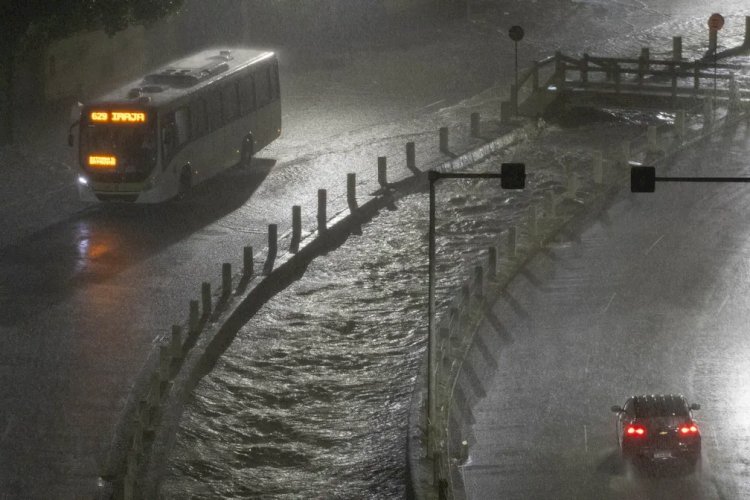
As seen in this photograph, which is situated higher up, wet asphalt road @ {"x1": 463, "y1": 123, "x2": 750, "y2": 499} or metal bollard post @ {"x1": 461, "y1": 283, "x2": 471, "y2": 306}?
metal bollard post @ {"x1": 461, "y1": 283, "x2": 471, "y2": 306}

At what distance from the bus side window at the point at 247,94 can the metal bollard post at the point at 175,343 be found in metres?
13.7

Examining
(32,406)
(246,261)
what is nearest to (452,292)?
(246,261)

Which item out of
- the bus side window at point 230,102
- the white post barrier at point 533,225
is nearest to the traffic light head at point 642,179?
the white post barrier at point 533,225

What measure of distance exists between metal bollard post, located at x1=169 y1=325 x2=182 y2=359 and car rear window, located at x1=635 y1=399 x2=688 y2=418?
26.9 feet

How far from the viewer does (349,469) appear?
25.1m

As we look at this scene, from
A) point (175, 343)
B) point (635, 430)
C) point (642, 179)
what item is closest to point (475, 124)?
point (175, 343)

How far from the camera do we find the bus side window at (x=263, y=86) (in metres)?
41.7

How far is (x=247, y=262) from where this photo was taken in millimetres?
32531

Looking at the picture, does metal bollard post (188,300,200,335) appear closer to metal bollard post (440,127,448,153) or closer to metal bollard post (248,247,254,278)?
metal bollard post (248,247,254,278)

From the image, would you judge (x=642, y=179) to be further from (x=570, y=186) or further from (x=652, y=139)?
(x=652, y=139)

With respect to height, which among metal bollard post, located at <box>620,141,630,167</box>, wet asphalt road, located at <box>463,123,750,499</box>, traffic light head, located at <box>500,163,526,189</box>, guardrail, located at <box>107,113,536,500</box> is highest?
traffic light head, located at <box>500,163,526,189</box>

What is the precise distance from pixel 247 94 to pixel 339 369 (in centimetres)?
1338

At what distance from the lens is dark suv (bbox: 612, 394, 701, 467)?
22.7 metres

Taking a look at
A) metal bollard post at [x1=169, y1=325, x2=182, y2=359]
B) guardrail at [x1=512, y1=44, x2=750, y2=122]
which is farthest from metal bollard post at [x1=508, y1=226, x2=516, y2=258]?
guardrail at [x1=512, y1=44, x2=750, y2=122]
